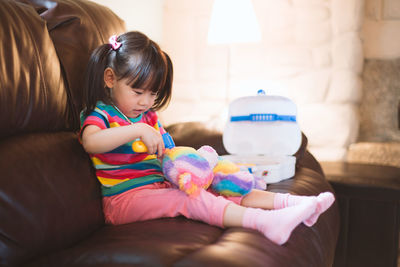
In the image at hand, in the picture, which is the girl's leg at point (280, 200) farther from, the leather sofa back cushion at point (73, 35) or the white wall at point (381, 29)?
the white wall at point (381, 29)

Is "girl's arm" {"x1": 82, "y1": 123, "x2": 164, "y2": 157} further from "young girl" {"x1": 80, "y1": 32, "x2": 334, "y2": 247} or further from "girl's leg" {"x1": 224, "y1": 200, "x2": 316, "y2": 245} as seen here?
"girl's leg" {"x1": 224, "y1": 200, "x2": 316, "y2": 245}

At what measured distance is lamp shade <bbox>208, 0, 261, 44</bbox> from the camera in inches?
77.0

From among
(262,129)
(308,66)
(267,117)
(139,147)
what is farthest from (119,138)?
(308,66)

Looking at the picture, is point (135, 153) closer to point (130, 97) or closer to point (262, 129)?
point (130, 97)

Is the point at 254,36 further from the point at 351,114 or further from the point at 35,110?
the point at 35,110

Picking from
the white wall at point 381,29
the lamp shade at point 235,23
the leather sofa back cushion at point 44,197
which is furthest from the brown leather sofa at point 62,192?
the white wall at point 381,29

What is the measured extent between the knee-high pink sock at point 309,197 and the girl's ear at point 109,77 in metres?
0.53

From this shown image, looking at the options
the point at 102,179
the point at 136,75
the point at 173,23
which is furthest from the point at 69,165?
the point at 173,23

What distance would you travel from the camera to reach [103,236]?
866mm

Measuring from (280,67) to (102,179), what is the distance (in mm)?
1415

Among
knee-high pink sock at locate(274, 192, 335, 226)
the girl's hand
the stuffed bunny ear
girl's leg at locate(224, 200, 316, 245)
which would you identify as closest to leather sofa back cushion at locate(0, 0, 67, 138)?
the girl's hand

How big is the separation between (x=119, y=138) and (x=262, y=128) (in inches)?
32.4

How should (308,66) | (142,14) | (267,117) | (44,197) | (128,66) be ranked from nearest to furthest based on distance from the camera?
1. (44,197)
2. (128,66)
3. (267,117)
4. (308,66)
5. (142,14)

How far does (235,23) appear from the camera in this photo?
1968 millimetres
